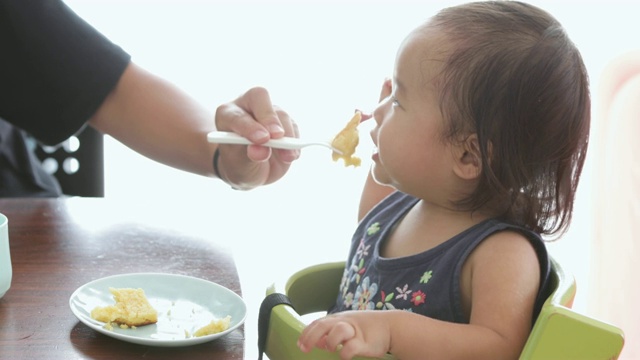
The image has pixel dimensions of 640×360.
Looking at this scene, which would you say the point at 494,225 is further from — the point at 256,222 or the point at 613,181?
the point at 256,222

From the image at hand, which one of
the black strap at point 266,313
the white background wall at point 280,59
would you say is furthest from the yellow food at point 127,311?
the white background wall at point 280,59

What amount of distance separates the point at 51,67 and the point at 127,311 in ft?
2.08

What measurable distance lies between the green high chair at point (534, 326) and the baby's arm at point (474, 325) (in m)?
0.03

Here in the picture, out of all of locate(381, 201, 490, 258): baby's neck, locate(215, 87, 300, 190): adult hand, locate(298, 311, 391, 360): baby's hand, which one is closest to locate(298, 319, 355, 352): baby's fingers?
locate(298, 311, 391, 360): baby's hand

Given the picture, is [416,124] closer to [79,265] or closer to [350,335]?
[350,335]

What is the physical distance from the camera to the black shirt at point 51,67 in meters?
1.29

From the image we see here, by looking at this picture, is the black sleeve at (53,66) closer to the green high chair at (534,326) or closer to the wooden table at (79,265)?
the wooden table at (79,265)

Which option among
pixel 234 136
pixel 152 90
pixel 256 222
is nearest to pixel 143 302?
pixel 234 136

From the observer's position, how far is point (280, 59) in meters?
2.74

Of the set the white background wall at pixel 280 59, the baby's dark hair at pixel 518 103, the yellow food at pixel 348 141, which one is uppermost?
the baby's dark hair at pixel 518 103

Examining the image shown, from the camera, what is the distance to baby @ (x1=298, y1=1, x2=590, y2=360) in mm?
805

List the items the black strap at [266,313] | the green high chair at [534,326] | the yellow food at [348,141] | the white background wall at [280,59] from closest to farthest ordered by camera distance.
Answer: the green high chair at [534,326], the black strap at [266,313], the yellow food at [348,141], the white background wall at [280,59]

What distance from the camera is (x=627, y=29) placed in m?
2.40

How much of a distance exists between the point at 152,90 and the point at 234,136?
368 millimetres
